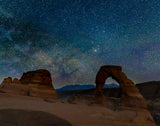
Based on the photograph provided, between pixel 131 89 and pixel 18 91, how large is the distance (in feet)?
42.5

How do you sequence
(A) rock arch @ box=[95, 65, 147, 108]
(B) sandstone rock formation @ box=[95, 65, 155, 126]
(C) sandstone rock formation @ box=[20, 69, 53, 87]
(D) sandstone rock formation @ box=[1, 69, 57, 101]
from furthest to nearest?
1. (C) sandstone rock formation @ box=[20, 69, 53, 87]
2. (D) sandstone rock formation @ box=[1, 69, 57, 101]
3. (A) rock arch @ box=[95, 65, 147, 108]
4. (B) sandstone rock formation @ box=[95, 65, 155, 126]

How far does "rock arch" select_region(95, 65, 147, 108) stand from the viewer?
10.5 m

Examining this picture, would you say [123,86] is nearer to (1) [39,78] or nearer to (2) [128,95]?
(2) [128,95]

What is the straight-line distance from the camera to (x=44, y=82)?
2002 cm

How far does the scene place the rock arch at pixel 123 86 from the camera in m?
10.5

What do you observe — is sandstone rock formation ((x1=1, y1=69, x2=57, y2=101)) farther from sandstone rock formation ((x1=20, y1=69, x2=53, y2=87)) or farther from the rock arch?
the rock arch

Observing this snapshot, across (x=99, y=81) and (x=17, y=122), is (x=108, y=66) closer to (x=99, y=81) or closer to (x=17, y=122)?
(x=99, y=81)

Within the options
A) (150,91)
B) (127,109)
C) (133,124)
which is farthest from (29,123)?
(150,91)

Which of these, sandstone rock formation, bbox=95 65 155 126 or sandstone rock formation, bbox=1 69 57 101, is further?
sandstone rock formation, bbox=1 69 57 101

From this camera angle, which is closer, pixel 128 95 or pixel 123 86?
pixel 128 95

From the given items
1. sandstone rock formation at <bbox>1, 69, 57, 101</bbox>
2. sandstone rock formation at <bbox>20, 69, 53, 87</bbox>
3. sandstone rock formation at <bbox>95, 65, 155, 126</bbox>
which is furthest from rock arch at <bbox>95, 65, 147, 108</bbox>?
sandstone rock formation at <bbox>20, 69, 53, 87</bbox>

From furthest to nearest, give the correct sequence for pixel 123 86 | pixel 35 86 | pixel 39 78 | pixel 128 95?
pixel 39 78, pixel 35 86, pixel 123 86, pixel 128 95

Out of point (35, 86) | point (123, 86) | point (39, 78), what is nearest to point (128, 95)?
point (123, 86)

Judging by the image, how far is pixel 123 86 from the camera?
12.1 metres
